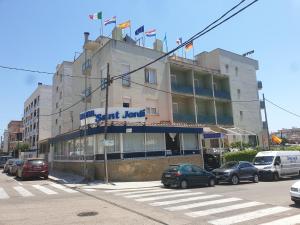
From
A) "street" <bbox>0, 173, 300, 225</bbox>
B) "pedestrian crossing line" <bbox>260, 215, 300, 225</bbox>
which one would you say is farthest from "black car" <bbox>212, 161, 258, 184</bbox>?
"pedestrian crossing line" <bbox>260, 215, 300, 225</bbox>

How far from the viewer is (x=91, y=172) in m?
22.8

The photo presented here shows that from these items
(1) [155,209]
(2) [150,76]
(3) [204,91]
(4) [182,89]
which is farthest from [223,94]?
(1) [155,209]

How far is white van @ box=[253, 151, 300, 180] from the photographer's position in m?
23.0

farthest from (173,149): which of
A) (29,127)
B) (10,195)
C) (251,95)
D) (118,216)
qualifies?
(29,127)

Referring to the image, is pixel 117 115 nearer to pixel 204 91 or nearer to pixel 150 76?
pixel 150 76

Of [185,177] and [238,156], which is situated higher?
[238,156]

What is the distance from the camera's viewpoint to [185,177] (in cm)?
1820

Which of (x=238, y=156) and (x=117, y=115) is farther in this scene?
(x=238, y=156)

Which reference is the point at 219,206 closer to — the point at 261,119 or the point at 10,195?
the point at 10,195

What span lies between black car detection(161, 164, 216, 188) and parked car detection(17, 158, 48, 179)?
10786mm

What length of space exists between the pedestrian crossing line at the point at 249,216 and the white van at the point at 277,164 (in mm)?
12332

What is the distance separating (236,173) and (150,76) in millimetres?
15272

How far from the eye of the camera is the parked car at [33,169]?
24.1 metres

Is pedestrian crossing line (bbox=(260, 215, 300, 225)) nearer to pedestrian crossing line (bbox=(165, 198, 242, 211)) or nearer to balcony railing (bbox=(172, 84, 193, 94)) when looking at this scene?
pedestrian crossing line (bbox=(165, 198, 242, 211))
